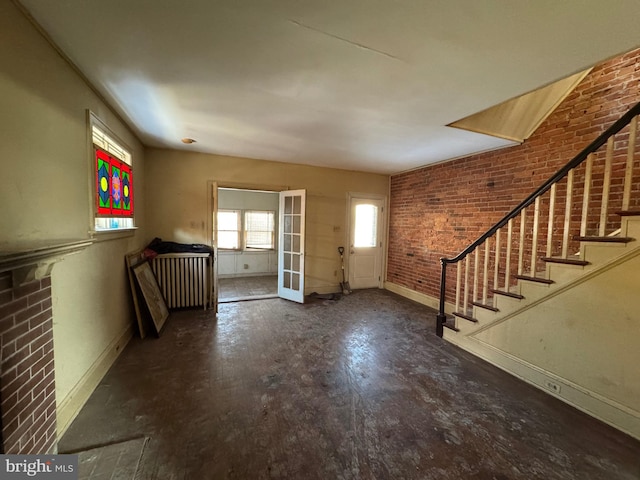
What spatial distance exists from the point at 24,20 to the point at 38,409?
2.21 m

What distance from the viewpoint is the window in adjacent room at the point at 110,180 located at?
229 cm

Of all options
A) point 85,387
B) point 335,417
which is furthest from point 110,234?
point 335,417

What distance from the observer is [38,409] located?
137cm

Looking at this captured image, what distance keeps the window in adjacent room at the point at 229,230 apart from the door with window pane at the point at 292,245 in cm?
253

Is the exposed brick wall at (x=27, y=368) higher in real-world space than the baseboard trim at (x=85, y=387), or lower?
higher

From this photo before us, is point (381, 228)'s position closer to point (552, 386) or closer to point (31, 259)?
point (552, 386)

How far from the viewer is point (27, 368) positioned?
130 centimetres

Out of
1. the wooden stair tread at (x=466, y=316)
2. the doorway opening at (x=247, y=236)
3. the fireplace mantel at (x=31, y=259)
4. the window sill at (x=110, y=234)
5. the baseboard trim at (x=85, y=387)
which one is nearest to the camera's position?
the fireplace mantel at (x=31, y=259)

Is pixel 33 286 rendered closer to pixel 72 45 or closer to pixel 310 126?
pixel 72 45

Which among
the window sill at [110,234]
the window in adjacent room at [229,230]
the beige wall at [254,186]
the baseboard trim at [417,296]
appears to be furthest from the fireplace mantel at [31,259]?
the window in adjacent room at [229,230]

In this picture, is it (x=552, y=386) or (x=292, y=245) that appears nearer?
(x=552, y=386)

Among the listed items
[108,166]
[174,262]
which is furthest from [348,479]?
[174,262]

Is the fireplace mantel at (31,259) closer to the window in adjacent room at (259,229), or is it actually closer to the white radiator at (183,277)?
the white radiator at (183,277)

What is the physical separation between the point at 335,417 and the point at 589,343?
218cm
